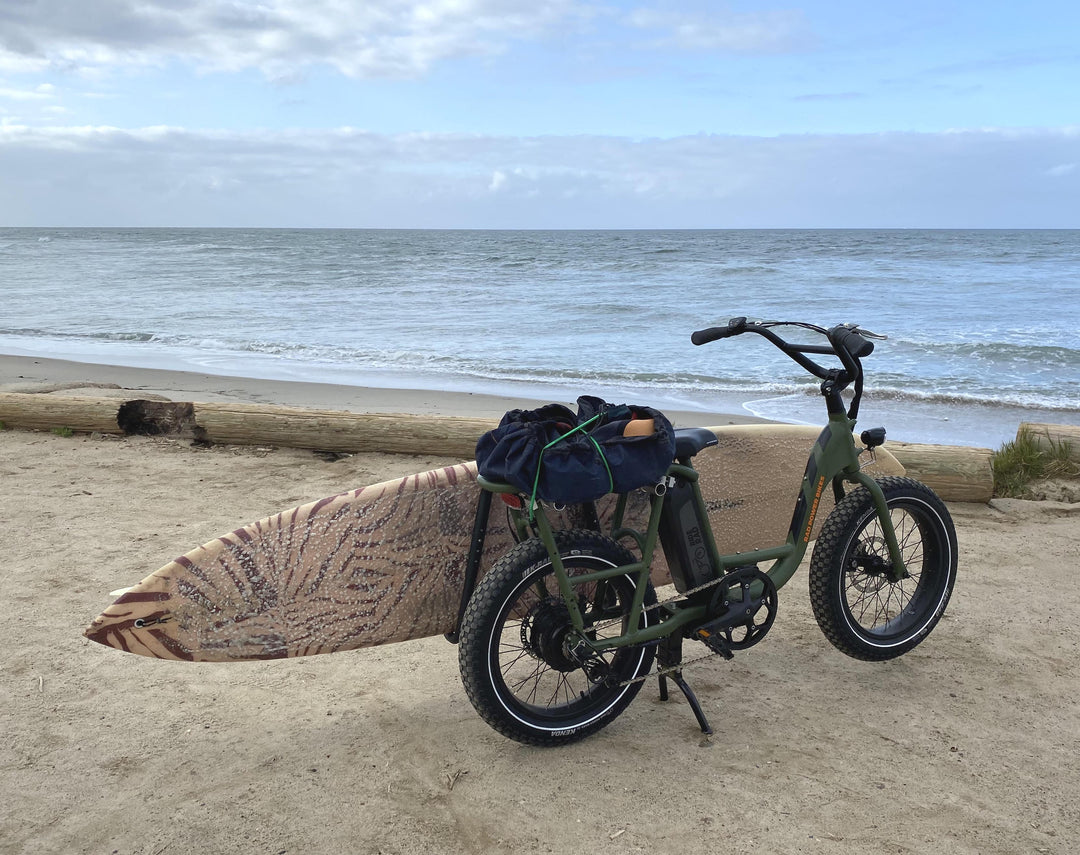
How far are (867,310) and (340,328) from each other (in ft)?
37.3

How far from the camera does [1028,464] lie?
551cm

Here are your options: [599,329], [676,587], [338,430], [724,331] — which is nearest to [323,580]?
[676,587]

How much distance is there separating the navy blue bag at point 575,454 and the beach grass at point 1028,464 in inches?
144

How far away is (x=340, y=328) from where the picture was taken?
652 inches

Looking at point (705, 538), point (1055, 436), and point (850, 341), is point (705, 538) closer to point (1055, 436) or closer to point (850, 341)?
point (850, 341)

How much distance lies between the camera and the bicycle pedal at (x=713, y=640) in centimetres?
290

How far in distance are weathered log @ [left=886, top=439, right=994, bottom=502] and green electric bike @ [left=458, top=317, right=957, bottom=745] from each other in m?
1.98

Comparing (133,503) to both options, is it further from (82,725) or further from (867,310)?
(867,310)

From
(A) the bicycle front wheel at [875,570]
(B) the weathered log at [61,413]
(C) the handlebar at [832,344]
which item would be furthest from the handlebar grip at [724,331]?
(B) the weathered log at [61,413]

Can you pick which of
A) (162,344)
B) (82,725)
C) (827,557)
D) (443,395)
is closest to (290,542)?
(82,725)

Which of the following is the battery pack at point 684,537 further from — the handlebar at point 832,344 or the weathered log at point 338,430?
the weathered log at point 338,430

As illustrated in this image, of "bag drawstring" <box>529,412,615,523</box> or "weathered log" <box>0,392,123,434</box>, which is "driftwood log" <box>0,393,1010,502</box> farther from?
"bag drawstring" <box>529,412,615,523</box>

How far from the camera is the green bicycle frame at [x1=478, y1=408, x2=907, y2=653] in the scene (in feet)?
8.62

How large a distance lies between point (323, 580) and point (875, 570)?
198cm
